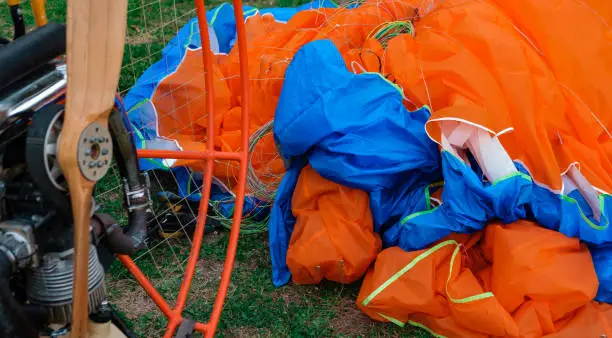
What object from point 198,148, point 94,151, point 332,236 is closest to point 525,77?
point 332,236

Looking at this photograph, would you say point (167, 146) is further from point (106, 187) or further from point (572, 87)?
point (572, 87)

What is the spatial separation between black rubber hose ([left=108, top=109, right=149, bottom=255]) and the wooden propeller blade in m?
0.16

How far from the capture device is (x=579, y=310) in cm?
193

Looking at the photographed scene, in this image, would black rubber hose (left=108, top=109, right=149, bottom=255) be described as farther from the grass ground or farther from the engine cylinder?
the grass ground

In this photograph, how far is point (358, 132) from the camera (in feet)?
6.66

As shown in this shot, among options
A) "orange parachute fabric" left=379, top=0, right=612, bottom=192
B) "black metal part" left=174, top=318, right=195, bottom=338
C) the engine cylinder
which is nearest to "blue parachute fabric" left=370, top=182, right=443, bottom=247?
"orange parachute fabric" left=379, top=0, right=612, bottom=192

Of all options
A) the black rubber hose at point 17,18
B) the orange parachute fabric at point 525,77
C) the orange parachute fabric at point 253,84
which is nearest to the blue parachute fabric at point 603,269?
the orange parachute fabric at point 525,77

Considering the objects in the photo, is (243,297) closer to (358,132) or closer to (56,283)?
(358,132)

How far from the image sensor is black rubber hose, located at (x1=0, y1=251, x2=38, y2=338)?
1120 mm

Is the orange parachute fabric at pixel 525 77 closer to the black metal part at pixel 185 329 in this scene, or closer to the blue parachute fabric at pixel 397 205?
the blue parachute fabric at pixel 397 205

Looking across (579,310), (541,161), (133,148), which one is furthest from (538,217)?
(133,148)

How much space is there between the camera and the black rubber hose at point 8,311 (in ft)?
3.67

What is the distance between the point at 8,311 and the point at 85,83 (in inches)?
16.3

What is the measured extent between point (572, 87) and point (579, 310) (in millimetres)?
665
